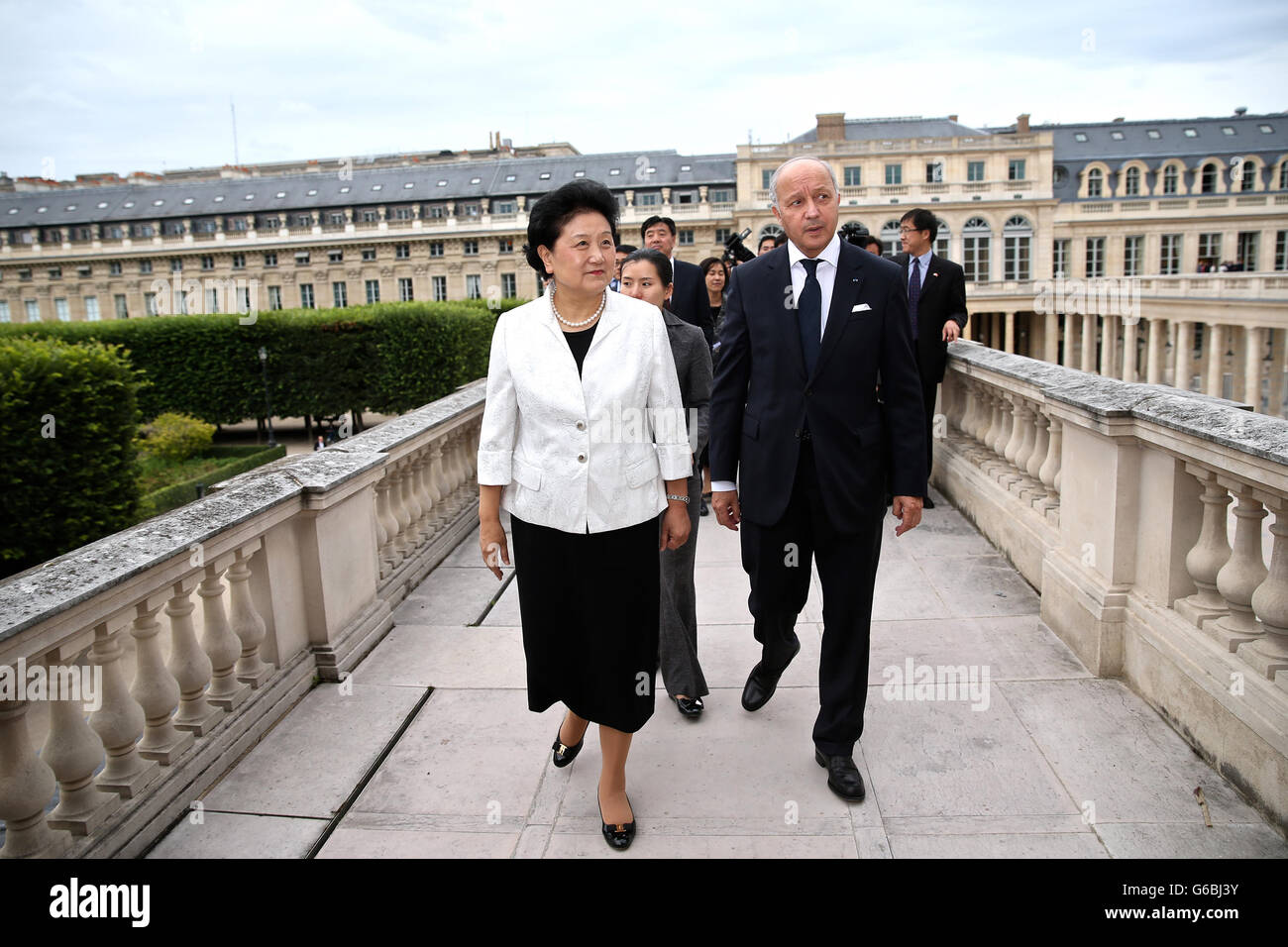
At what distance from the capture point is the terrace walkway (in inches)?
114

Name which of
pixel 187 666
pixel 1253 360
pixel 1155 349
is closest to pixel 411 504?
pixel 187 666

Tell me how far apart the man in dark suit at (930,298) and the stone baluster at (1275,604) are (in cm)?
353

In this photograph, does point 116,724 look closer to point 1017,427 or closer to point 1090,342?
point 1017,427

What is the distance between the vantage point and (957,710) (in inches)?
147

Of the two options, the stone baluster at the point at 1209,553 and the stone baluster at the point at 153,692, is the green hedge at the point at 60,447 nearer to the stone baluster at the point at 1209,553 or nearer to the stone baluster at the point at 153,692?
the stone baluster at the point at 153,692

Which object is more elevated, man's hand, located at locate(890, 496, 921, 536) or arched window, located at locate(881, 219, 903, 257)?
arched window, located at locate(881, 219, 903, 257)

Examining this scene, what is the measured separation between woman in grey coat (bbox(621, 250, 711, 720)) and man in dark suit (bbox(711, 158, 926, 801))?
1.73 ft

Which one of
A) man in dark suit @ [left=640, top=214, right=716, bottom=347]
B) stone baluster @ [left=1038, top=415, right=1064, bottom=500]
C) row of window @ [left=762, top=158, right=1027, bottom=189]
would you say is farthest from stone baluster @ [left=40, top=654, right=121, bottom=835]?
row of window @ [left=762, top=158, right=1027, bottom=189]

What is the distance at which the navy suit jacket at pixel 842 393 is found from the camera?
123 inches

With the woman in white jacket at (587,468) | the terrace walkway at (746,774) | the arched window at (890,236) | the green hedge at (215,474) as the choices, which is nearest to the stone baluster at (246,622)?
the terrace walkway at (746,774)

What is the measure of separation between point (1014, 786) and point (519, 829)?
Answer: 1731mm

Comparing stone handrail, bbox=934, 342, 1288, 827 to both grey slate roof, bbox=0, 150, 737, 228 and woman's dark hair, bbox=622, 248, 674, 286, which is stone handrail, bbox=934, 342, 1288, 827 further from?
grey slate roof, bbox=0, 150, 737, 228

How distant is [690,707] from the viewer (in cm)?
379

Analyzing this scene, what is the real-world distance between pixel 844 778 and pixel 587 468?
1.44 meters
